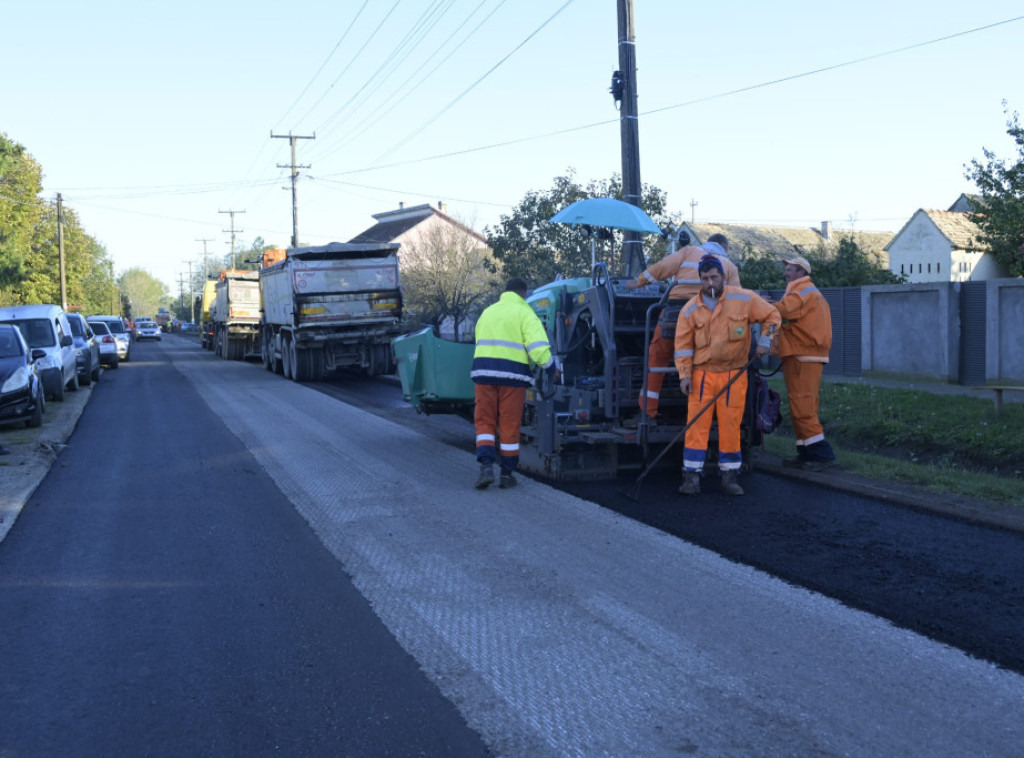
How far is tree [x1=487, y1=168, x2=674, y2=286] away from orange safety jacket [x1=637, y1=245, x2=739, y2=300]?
1414cm

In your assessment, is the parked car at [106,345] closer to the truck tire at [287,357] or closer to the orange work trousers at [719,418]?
the truck tire at [287,357]

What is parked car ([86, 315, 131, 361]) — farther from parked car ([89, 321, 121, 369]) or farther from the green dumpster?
the green dumpster

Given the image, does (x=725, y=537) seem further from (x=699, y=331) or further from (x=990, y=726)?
(x=990, y=726)

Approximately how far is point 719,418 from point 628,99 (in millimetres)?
7898

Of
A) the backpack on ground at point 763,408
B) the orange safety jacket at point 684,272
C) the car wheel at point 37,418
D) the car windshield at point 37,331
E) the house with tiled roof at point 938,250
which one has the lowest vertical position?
the car wheel at point 37,418

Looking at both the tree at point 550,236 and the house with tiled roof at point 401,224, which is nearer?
the tree at point 550,236

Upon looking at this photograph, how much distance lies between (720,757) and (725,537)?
9.80ft

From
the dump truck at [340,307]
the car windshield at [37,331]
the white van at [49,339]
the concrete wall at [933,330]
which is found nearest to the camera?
the concrete wall at [933,330]

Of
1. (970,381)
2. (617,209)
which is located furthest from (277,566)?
(970,381)

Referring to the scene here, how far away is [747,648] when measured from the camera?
4.27m

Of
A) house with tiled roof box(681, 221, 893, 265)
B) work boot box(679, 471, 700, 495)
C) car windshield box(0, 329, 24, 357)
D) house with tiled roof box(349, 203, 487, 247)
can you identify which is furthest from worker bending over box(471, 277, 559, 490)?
house with tiled roof box(349, 203, 487, 247)

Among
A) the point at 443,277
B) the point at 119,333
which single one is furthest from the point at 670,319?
the point at 119,333


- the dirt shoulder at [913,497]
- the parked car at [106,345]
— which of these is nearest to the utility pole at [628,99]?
the dirt shoulder at [913,497]

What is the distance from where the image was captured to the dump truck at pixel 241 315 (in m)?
31.3
